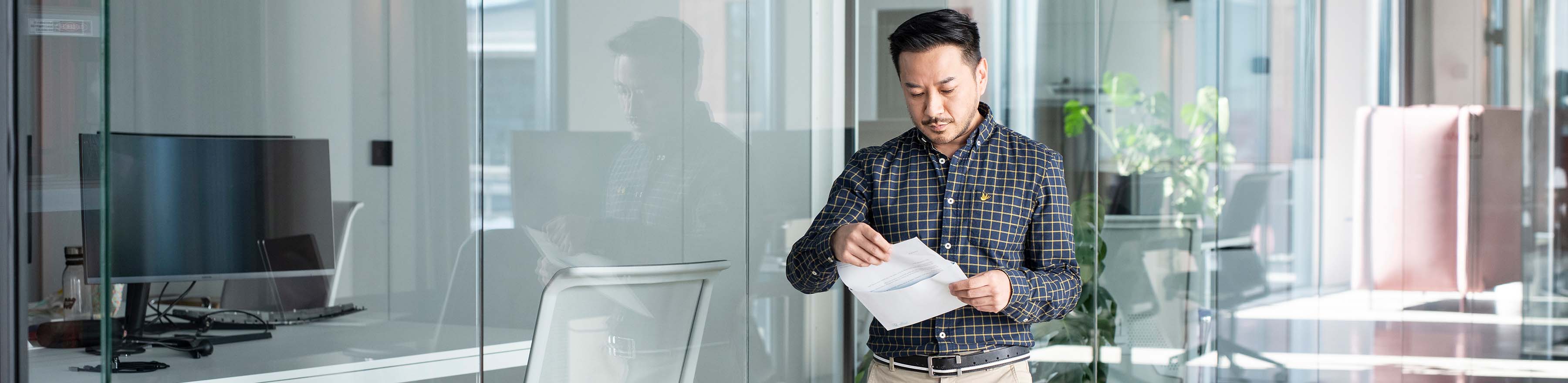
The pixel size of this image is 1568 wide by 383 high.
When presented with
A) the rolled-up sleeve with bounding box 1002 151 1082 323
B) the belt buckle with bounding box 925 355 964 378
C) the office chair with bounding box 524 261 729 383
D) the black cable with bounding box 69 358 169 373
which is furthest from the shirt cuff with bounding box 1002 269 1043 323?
the black cable with bounding box 69 358 169 373

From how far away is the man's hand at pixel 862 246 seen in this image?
5.26ft

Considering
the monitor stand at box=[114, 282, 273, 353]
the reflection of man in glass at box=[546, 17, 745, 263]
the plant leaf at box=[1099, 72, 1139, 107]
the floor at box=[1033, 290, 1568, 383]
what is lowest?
the floor at box=[1033, 290, 1568, 383]

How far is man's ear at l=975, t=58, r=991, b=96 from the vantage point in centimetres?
176

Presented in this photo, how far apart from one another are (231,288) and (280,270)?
167 millimetres

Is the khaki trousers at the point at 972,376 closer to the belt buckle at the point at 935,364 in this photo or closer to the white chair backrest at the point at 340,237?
the belt buckle at the point at 935,364

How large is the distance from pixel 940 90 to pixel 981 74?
113 mm

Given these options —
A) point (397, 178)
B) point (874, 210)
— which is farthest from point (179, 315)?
point (874, 210)

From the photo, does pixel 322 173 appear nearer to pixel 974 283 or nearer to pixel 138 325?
pixel 138 325

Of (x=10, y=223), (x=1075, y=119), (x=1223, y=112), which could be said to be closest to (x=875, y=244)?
(x=10, y=223)

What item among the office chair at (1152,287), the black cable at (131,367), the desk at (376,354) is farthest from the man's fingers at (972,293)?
the office chair at (1152,287)

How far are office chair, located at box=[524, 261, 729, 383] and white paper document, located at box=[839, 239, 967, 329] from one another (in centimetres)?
41

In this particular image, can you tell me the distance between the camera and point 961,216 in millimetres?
1743

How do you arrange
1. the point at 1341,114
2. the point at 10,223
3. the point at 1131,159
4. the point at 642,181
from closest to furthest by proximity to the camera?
the point at 10,223 → the point at 642,181 → the point at 1131,159 → the point at 1341,114

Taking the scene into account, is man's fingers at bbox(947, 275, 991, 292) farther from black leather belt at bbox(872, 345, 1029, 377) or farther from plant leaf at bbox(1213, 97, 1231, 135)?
plant leaf at bbox(1213, 97, 1231, 135)
